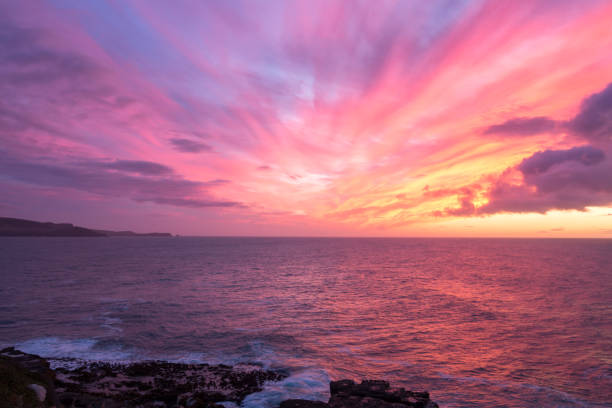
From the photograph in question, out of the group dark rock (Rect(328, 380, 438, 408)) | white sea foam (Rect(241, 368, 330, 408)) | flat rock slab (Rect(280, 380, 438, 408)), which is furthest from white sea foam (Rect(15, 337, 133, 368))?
dark rock (Rect(328, 380, 438, 408))

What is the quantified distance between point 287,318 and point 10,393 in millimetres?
33049

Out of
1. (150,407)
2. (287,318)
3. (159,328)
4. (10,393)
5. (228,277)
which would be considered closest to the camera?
(10,393)

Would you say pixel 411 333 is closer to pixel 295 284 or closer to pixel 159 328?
pixel 159 328

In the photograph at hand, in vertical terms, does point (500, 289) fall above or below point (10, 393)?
below

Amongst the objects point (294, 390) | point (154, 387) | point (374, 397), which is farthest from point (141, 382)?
point (374, 397)

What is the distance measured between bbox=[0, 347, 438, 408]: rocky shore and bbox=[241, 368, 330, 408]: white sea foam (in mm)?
796

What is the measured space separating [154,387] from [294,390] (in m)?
10.1

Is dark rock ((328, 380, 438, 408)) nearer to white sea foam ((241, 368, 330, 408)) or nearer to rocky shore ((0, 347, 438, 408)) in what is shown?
rocky shore ((0, 347, 438, 408))

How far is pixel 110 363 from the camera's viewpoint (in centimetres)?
2822

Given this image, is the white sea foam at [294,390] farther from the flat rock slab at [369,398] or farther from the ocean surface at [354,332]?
the flat rock slab at [369,398]

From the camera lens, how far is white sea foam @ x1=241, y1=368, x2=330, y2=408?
21.8 meters

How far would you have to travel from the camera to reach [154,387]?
23703 mm

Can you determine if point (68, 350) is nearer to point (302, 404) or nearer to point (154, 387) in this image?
point (154, 387)

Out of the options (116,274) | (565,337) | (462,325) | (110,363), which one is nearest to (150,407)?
(110,363)
